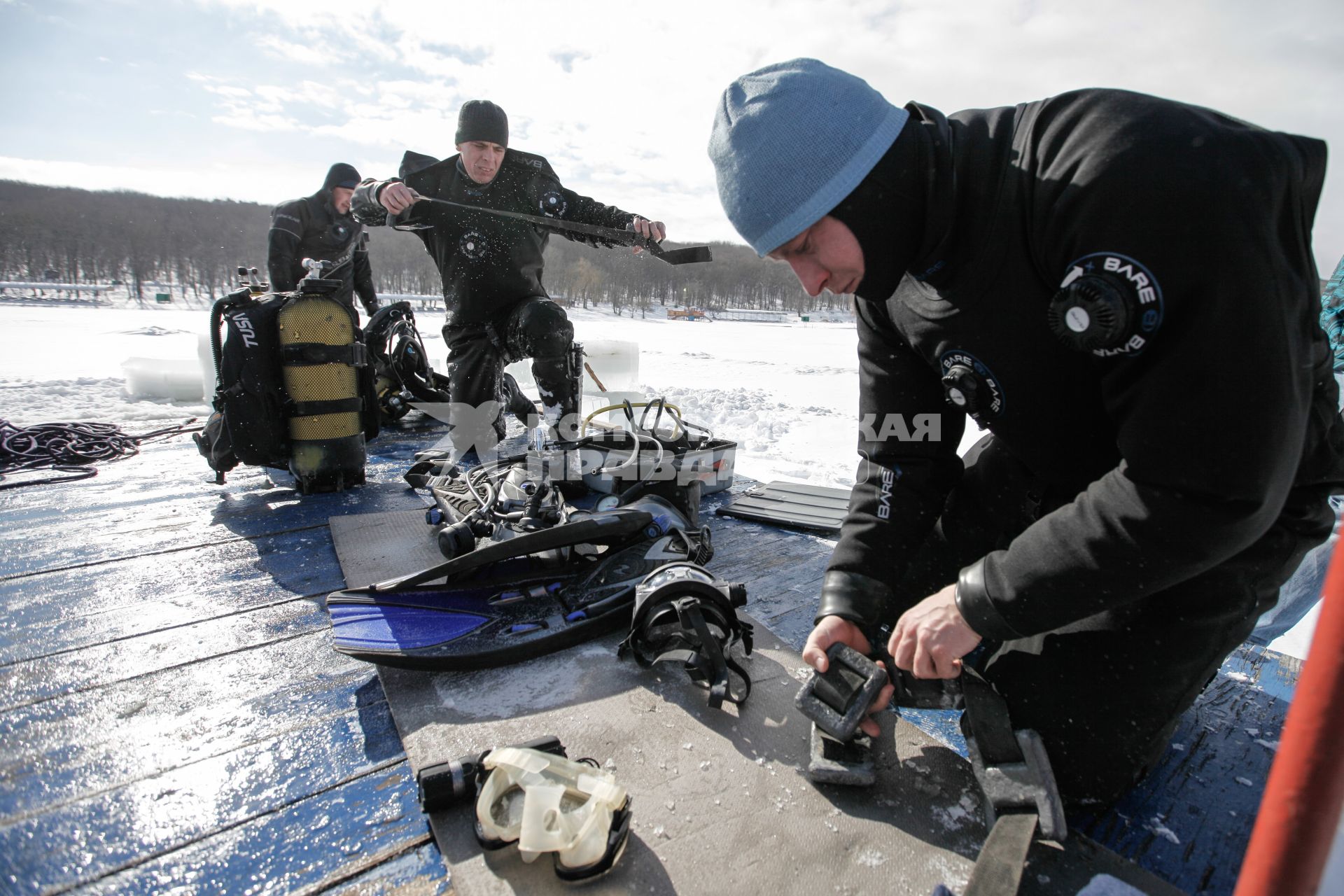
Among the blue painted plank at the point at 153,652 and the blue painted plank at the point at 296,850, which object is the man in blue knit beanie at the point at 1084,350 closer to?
the blue painted plank at the point at 296,850

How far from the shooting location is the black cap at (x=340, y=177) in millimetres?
5941

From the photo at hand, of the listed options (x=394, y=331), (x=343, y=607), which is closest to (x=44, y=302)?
(x=394, y=331)

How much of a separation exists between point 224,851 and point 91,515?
2.44 meters

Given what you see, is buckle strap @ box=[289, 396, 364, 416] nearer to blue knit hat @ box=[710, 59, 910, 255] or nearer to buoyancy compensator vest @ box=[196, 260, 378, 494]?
buoyancy compensator vest @ box=[196, 260, 378, 494]

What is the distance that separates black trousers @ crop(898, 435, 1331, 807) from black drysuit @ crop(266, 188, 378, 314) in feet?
18.9

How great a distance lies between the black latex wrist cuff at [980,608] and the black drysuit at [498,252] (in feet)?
9.91

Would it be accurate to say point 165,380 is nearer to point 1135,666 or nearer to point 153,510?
point 153,510

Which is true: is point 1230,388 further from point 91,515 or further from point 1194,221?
point 91,515

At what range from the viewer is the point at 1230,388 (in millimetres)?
944

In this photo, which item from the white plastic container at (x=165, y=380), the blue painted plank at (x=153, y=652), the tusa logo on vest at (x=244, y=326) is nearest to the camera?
the blue painted plank at (x=153, y=652)

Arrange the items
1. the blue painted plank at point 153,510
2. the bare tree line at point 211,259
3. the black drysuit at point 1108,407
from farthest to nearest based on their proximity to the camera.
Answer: the bare tree line at point 211,259, the blue painted plank at point 153,510, the black drysuit at point 1108,407

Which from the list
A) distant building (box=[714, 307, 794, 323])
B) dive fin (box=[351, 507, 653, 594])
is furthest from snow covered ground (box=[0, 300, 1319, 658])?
distant building (box=[714, 307, 794, 323])

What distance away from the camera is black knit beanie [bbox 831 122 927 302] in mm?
1192

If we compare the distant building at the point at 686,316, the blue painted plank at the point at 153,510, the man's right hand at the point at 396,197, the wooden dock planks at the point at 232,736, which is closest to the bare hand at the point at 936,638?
the wooden dock planks at the point at 232,736
